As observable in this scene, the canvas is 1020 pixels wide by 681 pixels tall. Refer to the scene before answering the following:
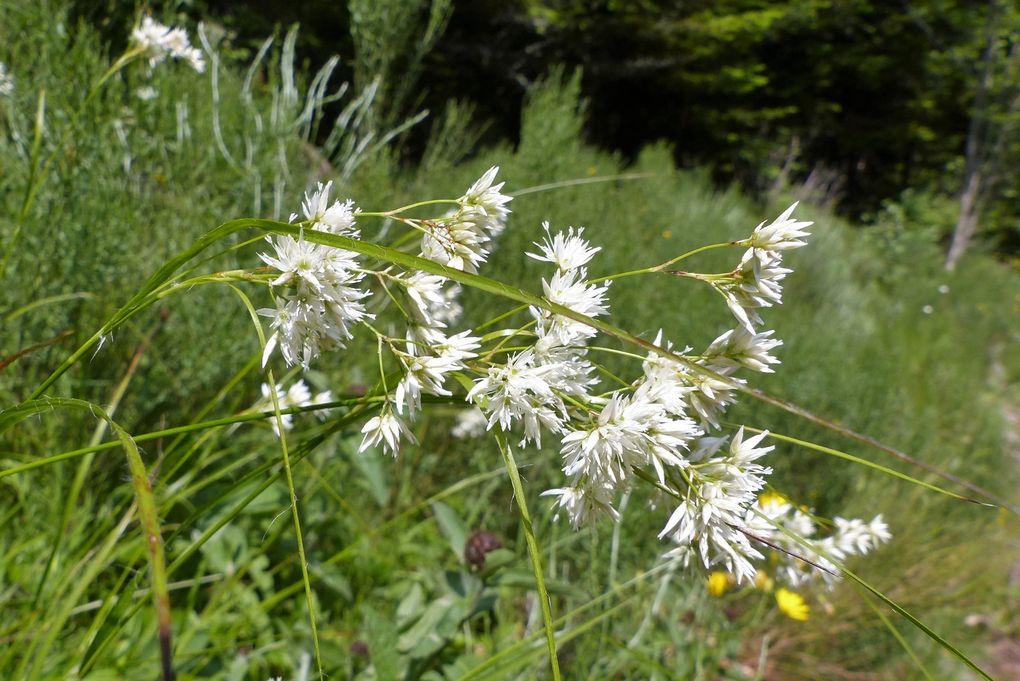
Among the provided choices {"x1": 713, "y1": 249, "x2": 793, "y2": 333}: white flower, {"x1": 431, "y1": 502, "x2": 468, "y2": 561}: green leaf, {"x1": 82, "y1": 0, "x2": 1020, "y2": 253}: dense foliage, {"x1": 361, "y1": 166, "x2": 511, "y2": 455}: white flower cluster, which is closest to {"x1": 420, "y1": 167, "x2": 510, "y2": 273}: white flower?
{"x1": 361, "y1": 166, "x2": 511, "y2": 455}: white flower cluster

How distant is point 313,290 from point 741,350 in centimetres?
47

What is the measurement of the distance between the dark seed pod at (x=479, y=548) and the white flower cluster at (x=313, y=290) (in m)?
0.75

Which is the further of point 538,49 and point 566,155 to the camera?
point 538,49

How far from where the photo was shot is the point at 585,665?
1618 millimetres

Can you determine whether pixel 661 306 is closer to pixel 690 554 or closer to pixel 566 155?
pixel 566 155

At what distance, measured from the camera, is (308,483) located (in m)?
1.91

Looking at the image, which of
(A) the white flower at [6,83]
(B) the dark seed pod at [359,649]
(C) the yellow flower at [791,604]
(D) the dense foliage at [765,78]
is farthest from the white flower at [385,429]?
(D) the dense foliage at [765,78]

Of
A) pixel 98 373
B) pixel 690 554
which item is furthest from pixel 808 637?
pixel 98 373

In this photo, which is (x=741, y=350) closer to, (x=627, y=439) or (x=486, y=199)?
(x=627, y=439)

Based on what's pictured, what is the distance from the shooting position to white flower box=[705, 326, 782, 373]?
73 centimetres

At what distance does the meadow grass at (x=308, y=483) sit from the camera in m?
1.34

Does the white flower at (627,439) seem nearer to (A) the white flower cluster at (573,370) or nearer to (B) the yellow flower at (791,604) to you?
(A) the white flower cluster at (573,370)

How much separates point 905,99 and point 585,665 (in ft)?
48.9

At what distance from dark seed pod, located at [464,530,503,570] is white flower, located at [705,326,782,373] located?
77cm
